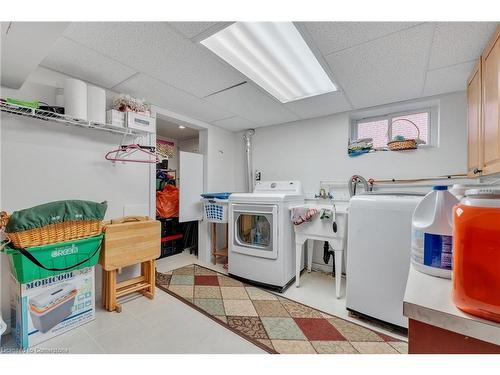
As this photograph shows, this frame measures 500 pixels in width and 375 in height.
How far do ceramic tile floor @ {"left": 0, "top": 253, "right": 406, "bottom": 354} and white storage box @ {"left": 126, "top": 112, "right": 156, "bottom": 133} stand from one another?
1780 millimetres

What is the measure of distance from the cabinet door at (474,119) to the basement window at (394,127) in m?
0.61

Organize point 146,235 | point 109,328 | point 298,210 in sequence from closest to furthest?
point 109,328 → point 146,235 → point 298,210

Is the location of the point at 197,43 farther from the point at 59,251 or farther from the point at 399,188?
the point at 399,188

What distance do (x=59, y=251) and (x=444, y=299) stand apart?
2.27 metres

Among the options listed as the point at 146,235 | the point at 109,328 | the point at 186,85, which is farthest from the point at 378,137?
the point at 109,328

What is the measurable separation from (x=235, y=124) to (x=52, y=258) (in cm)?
280

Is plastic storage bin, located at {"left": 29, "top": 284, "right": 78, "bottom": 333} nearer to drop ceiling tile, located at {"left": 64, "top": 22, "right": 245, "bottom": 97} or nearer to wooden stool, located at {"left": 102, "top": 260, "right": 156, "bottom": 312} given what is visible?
wooden stool, located at {"left": 102, "top": 260, "right": 156, "bottom": 312}

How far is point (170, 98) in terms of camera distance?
2.55 m

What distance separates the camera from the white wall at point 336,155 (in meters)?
2.31

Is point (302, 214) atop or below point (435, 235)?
below

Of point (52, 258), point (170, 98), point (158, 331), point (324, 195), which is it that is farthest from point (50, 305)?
point (324, 195)

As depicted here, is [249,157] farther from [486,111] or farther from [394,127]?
[486,111]

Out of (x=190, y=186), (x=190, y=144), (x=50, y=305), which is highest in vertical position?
(x=190, y=144)

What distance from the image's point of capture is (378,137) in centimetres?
285
